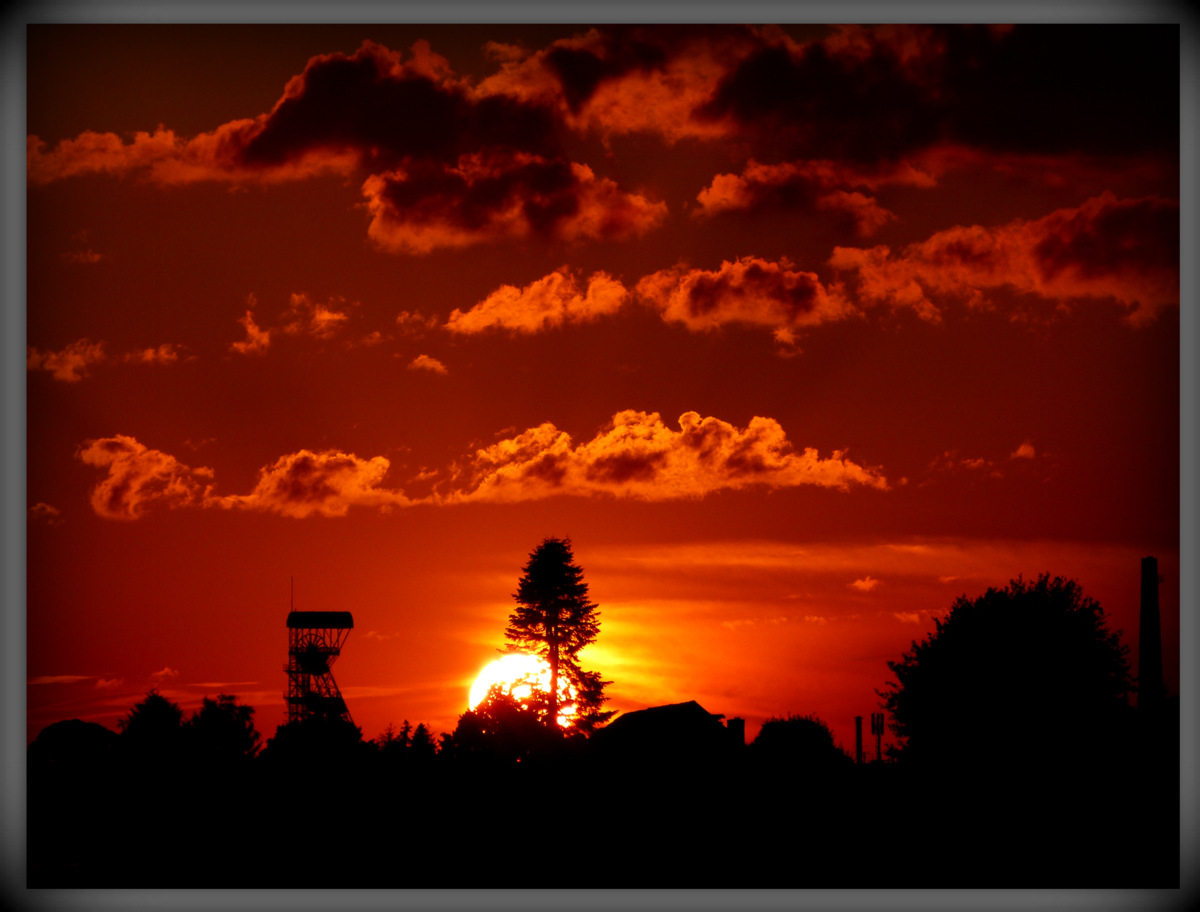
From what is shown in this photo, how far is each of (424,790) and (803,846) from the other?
17.5 meters

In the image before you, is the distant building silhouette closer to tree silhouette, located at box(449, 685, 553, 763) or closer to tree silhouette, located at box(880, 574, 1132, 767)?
tree silhouette, located at box(449, 685, 553, 763)

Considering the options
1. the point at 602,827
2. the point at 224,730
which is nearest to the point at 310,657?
the point at 224,730

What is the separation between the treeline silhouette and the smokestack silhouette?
148 centimetres

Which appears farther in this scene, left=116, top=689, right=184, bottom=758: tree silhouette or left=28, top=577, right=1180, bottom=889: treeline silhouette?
left=116, top=689, right=184, bottom=758: tree silhouette

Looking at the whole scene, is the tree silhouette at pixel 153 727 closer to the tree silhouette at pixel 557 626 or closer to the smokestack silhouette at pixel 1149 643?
the tree silhouette at pixel 557 626

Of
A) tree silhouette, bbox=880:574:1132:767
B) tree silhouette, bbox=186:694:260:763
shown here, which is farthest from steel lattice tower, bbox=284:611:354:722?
tree silhouette, bbox=880:574:1132:767

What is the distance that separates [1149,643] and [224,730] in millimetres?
56141

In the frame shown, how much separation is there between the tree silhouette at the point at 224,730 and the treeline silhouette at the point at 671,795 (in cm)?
27

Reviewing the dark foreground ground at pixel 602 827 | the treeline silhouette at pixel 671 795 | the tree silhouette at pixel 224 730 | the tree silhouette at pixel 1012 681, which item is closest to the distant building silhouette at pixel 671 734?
the treeline silhouette at pixel 671 795

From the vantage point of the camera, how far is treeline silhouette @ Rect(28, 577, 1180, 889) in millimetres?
36625

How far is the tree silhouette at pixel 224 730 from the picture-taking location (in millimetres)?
69562

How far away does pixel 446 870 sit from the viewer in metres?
37.5

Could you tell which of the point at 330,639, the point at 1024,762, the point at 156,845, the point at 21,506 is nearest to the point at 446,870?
the point at 156,845

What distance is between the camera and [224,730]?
73.8 metres
